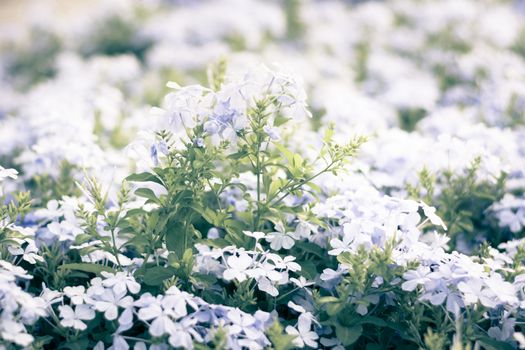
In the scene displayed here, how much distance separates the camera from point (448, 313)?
1985 millimetres

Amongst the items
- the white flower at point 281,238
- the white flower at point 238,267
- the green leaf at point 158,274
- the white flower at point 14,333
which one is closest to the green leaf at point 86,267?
the green leaf at point 158,274

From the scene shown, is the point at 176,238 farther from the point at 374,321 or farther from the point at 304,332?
the point at 374,321

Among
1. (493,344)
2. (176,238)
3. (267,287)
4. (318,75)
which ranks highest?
(176,238)

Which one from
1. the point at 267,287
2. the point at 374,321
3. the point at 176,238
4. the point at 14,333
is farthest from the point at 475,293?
the point at 14,333

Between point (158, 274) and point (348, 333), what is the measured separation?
684 mm

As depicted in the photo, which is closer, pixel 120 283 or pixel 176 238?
pixel 120 283

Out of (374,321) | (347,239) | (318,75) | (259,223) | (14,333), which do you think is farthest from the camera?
(318,75)

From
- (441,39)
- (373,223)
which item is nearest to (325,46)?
(441,39)

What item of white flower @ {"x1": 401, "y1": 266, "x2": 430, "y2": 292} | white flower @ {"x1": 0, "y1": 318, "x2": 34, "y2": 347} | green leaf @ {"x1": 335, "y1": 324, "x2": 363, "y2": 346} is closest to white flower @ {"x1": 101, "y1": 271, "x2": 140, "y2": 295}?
white flower @ {"x1": 0, "y1": 318, "x2": 34, "y2": 347}

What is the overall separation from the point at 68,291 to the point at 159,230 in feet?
1.18

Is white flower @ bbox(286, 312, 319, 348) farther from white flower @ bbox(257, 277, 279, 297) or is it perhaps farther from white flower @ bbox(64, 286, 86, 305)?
white flower @ bbox(64, 286, 86, 305)

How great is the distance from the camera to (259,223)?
214 cm

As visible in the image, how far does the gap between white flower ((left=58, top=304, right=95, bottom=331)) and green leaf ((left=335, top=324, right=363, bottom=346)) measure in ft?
2.65

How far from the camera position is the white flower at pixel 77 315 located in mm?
1759
